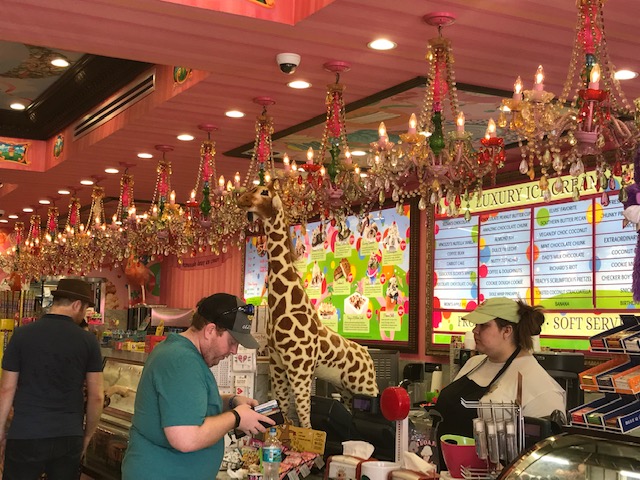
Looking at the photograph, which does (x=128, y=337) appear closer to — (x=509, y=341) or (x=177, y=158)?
(x=177, y=158)

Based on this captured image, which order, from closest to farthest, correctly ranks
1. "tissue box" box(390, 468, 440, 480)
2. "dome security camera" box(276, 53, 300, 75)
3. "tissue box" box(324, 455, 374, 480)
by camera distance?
"tissue box" box(390, 468, 440, 480) < "tissue box" box(324, 455, 374, 480) < "dome security camera" box(276, 53, 300, 75)

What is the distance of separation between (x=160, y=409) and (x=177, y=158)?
600 centimetres

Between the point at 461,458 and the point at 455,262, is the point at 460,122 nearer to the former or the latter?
the point at 461,458

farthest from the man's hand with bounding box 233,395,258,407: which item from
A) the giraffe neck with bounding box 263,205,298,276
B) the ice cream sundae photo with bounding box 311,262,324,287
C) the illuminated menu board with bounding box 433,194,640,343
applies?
the ice cream sundae photo with bounding box 311,262,324,287

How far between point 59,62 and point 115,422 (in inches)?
143

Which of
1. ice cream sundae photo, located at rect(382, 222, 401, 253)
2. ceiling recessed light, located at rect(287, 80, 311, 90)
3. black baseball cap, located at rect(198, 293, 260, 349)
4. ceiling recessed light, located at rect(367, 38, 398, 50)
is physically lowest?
black baseball cap, located at rect(198, 293, 260, 349)

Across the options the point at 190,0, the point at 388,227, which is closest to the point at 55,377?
the point at 190,0

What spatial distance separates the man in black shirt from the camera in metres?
4.45

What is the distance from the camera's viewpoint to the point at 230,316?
3.01 meters

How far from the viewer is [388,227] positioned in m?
9.57

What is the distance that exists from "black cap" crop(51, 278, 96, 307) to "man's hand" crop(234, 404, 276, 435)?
197 cm

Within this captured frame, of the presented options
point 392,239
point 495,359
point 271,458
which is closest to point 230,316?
point 271,458

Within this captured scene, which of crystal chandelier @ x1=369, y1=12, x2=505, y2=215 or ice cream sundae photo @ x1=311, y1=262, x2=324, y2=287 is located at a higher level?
crystal chandelier @ x1=369, y1=12, x2=505, y2=215

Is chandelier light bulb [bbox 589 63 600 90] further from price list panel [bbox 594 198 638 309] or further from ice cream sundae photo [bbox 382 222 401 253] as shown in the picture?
ice cream sundae photo [bbox 382 222 401 253]
